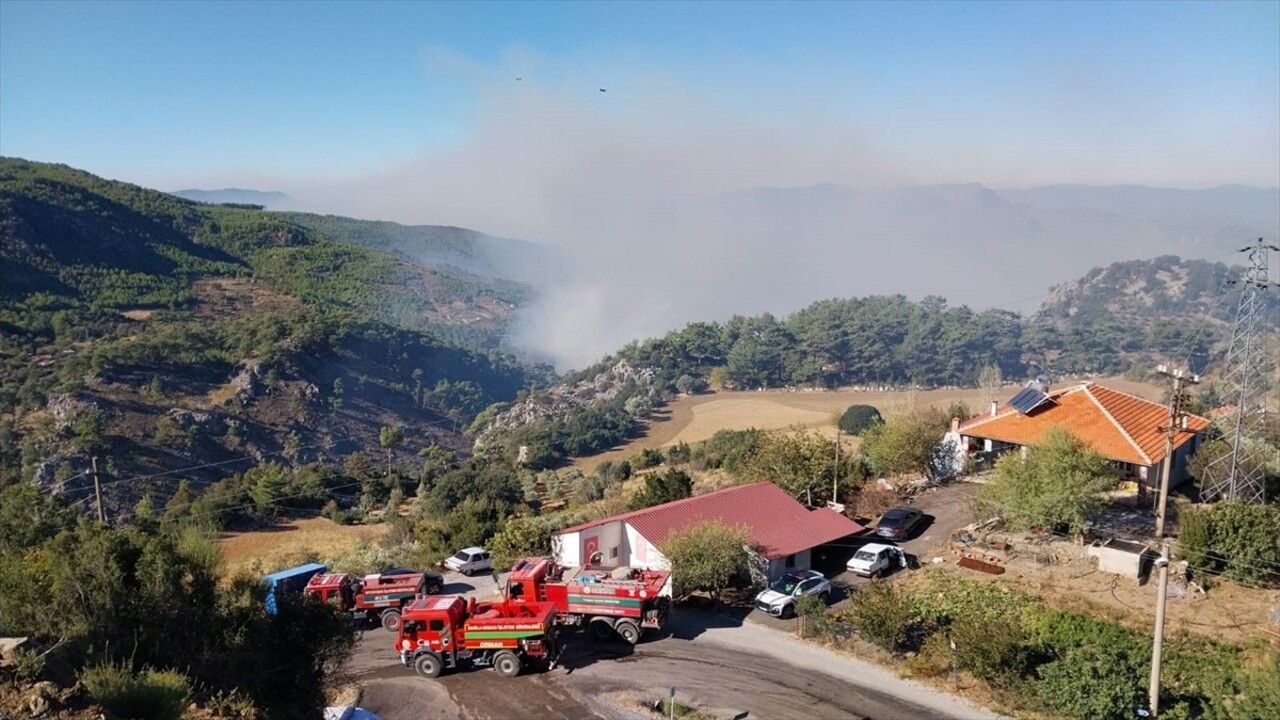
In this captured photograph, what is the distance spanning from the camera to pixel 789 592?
24453 millimetres

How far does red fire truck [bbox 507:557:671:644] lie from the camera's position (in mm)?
21734

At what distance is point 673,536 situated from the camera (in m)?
26.0

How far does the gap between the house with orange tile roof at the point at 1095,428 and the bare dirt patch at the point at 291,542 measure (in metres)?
29.5

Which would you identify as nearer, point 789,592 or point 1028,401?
point 789,592

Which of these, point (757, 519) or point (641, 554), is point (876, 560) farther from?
point (641, 554)

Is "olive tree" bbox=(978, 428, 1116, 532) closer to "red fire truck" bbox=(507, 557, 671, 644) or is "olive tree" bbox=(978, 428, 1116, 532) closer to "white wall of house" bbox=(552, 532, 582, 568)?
"red fire truck" bbox=(507, 557, 671, 644)

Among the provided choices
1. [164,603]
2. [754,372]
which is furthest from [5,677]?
[754,372]

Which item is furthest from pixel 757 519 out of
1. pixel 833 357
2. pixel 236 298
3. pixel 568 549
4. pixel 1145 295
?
pixel 1145 295

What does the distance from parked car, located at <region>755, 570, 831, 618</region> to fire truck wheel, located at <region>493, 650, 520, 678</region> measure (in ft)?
26.9

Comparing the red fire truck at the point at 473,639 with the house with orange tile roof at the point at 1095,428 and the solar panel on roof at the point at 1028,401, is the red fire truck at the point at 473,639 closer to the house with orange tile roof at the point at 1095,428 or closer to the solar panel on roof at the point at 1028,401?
the house with orange tile roof at the point at 1095,428

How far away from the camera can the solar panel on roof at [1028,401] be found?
36719 mm

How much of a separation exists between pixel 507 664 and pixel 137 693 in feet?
32.8

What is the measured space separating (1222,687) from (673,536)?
1463cm

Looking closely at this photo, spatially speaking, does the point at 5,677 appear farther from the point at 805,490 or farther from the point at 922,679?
the point at 805,490
